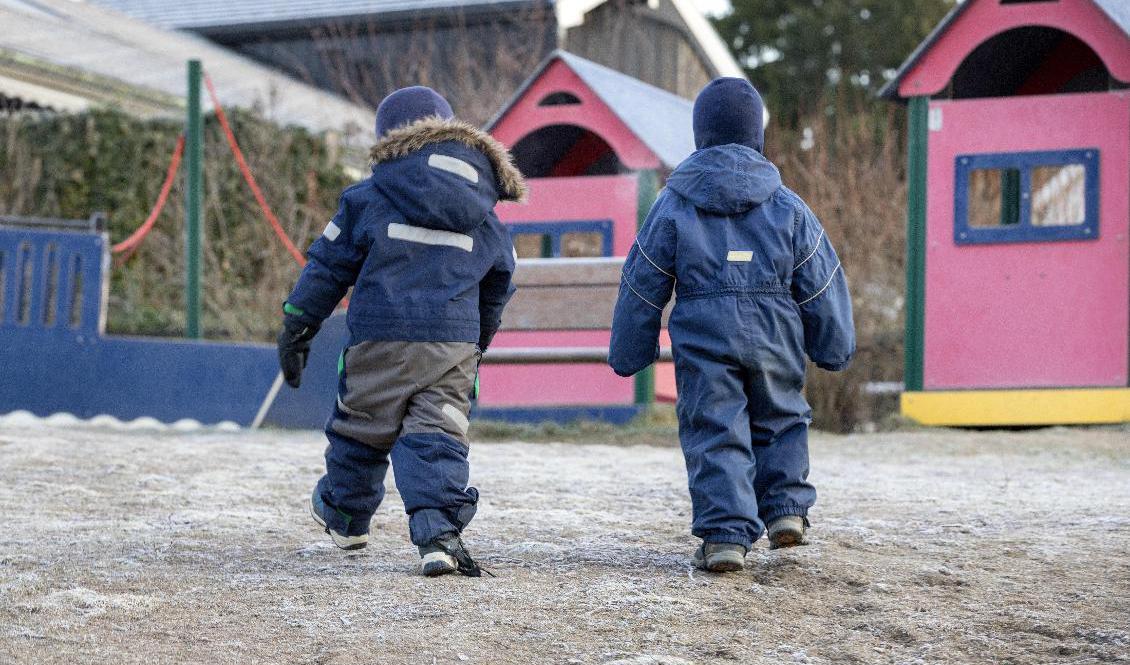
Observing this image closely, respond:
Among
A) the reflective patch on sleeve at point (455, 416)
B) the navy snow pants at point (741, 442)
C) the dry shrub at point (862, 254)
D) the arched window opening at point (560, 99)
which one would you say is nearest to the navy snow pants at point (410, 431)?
the reflective patch on sleeve at point (455, 416)

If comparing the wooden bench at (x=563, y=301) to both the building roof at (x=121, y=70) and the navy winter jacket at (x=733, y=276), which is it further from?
the building roof at (x=121, y=70)

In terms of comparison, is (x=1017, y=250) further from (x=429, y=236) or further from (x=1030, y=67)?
(x=429, y=236)

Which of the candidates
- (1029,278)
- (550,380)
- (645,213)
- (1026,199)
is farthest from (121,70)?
(1029,278)

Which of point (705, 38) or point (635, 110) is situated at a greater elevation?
point (705, 38)

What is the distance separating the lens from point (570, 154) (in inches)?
365

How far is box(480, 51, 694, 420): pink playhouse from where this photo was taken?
25.8 feet

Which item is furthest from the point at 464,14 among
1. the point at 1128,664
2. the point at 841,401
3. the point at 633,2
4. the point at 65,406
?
the point at 1128,664

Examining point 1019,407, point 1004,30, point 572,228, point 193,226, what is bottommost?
point 1019,407

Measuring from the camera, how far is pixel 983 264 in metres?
7.30

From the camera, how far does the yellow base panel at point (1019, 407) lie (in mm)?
7047

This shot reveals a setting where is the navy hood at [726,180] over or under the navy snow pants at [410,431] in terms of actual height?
over

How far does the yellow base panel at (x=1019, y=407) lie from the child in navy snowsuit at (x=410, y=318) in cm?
433

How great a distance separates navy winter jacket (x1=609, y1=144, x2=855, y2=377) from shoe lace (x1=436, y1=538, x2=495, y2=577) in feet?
2.18

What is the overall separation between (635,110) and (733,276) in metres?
4.93
